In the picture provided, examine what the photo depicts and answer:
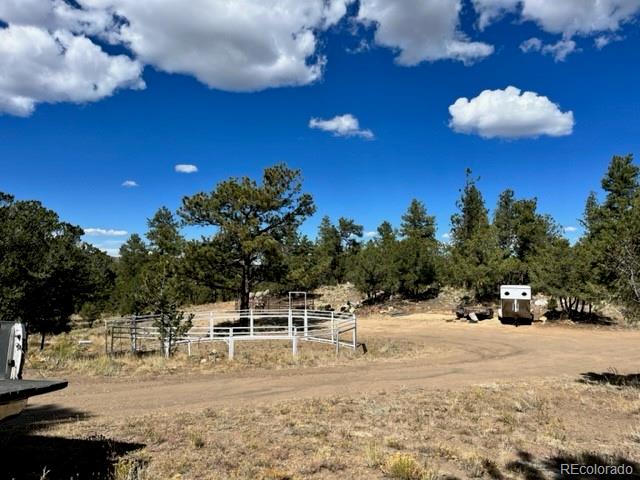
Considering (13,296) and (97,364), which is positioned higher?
Answer: (13,296)

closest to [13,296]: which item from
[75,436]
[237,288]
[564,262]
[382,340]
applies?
[237,288]

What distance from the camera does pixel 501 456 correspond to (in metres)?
7.23

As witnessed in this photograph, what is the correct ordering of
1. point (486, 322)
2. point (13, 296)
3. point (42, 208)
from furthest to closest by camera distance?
point (486, 322), point (42, 208), point (13, 296)

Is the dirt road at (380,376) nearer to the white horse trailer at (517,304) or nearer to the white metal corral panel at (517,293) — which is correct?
the white horse trailer at (517,304)

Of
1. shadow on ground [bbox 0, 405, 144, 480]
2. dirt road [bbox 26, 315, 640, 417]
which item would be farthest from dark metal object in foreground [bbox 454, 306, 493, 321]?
shadow on ground [bbox 0, 405, 144, 480]

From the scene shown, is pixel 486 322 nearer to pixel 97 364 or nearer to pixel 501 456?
pixel 97 364

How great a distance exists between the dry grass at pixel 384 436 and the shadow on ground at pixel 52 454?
267 mm

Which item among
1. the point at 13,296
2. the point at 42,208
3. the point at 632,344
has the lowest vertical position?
the point at 632,344

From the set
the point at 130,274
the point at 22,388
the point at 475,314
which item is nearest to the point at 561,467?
the point at 22,388

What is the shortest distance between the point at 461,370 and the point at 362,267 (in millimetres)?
31420

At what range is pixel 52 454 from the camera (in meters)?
6.70

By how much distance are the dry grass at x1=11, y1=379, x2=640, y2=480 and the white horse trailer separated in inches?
830

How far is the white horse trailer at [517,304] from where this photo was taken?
105 feet

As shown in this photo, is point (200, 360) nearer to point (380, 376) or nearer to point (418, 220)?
point (380, 376)
